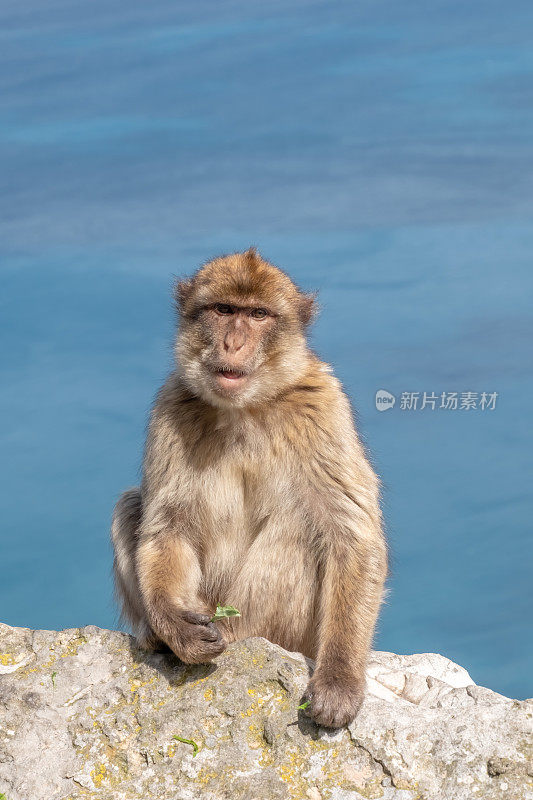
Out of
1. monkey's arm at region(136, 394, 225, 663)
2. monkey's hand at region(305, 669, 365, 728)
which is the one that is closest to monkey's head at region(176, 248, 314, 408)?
monkey's arm at region(136, 394, 225, 663)

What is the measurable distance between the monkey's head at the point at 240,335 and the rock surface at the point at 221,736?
1.27 m

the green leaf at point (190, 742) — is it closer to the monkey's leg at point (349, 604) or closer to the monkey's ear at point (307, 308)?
the monkey's leg at point (349, 604)

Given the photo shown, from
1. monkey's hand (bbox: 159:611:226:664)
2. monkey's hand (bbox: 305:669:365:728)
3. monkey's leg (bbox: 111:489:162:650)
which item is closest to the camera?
monkey's hand (bbox: 305:669:365:728)

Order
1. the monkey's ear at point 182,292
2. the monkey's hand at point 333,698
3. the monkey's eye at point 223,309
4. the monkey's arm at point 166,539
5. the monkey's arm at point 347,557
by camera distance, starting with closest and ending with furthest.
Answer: the monkey's hand at point 333,698, the monkey's arm at point 347,557, the monkey's arm at point 166,539, the monkey's eye at point 223,309, the monkey's ear at point 182,292

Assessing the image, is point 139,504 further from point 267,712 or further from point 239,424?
point 267,712

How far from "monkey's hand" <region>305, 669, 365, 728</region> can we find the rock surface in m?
0.05

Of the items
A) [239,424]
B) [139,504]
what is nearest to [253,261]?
[239,424]

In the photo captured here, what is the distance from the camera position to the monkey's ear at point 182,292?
18.2 feet

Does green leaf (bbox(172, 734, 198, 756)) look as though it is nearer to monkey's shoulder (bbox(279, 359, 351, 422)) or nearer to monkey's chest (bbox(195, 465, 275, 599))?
monkey's chest (bbox(195, 465, 275, 599))

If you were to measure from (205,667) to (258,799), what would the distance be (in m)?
0.74

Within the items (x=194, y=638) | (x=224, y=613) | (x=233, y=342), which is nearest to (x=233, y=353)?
→ (x=233, y=342)

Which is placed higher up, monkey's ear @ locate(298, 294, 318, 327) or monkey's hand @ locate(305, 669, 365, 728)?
monkey's ear @ locate(298, 294, 318, 327)

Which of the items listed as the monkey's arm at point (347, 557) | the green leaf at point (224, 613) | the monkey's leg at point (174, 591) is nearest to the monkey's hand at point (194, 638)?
the monkey's leg at point (174, 591)

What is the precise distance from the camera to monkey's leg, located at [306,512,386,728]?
479 cm
